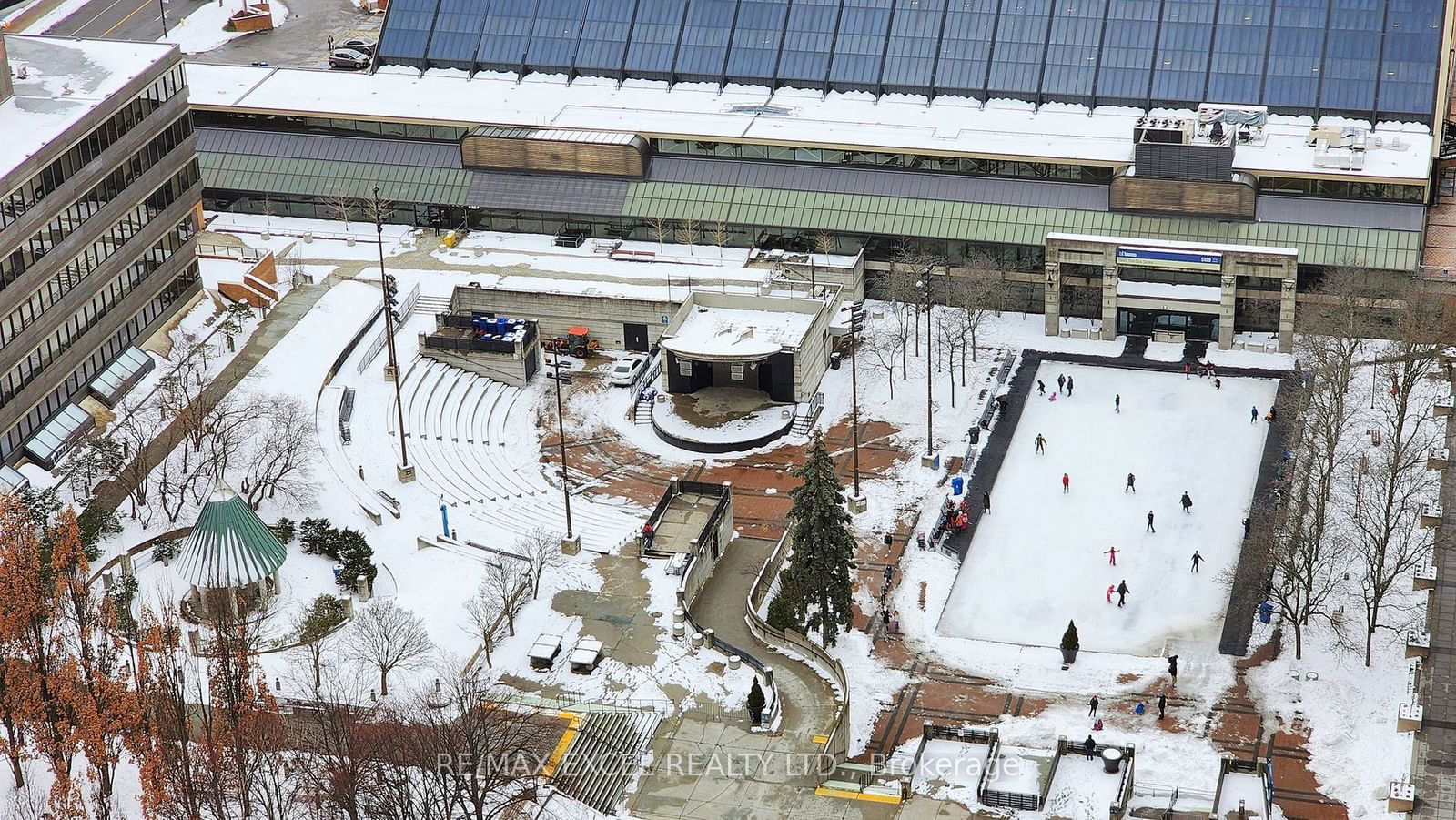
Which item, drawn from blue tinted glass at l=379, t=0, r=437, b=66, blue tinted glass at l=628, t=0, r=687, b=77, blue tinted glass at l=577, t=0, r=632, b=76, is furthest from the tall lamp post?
blue tinted glass at l=628, t=0, r=687, b=77

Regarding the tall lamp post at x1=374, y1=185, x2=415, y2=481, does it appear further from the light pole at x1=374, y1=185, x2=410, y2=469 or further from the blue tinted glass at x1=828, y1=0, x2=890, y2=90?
the blue tinted glass at x1=828, y1=0, x2=890, y2=90

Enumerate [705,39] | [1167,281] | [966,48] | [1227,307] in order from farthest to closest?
[705,39] → [966,48] → [1167,281] → [1227,307]

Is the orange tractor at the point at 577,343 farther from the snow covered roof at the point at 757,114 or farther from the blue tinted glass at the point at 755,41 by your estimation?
the blue tinted glass at the point at 755,41

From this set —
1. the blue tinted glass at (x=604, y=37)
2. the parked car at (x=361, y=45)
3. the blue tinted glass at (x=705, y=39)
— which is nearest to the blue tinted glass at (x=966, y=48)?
the blue tinted glass at (x=705, y=39)

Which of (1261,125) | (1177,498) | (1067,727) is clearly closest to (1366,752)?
(1067,727)

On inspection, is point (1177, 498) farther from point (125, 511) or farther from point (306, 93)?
point (306, 93)

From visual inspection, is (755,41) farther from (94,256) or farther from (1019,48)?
(94,256)

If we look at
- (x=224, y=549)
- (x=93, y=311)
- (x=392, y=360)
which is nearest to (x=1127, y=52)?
(x=392, y=360)
